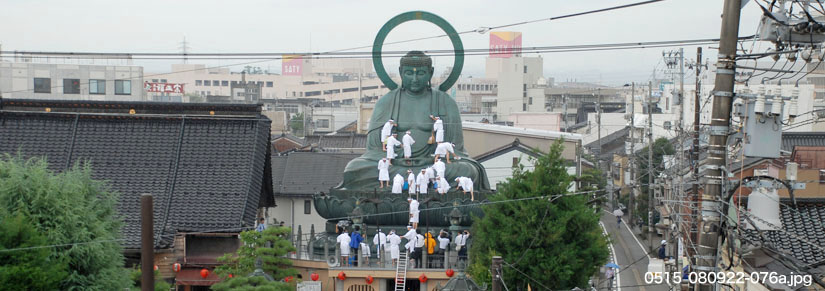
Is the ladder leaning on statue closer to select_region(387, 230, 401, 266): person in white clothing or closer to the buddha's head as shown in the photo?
select_region(387, 230, 401, 266): person in white clothing

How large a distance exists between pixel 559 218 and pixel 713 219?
9.40 meters

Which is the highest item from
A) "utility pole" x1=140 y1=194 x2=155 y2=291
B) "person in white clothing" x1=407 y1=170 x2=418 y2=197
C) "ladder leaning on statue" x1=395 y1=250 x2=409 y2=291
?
"utility pole" x1=140 y1=194 x2=155 y2=291

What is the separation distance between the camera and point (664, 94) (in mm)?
62375

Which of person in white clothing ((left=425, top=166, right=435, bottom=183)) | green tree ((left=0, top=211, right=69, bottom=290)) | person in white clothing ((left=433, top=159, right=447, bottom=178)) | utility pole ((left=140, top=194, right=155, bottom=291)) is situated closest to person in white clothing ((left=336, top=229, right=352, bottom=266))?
person in white clothing ((left=425, top=166, right=435, bottom=183))

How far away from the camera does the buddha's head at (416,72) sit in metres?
31.3

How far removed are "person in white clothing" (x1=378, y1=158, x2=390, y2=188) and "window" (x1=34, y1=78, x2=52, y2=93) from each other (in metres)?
38.0

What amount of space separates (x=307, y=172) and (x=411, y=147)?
9.99m

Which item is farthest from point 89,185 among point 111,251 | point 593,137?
point 593,137

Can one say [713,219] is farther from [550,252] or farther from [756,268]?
[550,252]

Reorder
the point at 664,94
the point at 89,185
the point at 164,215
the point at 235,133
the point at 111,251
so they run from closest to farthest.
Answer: the point at 111,251
the point at 89,185
the point at 164,215
the point at 235,133
the point at 664,94

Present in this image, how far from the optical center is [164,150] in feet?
81.6

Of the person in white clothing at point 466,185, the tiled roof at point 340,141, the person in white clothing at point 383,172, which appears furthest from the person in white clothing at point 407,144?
the tiled roof at point 340,141

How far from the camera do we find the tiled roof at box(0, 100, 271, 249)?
77.6 ft

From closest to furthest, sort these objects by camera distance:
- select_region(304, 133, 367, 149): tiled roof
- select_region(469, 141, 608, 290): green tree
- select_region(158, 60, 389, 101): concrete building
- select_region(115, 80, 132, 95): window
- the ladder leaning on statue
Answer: select_region(469, 141, 608, 290): green tree < the ladder leaning on statue < select_region(304, 133, 367, 149): tiled roof < select_region(115, 80, 132, 95): window < select_region(158, 60, 389, 101): concrete building
